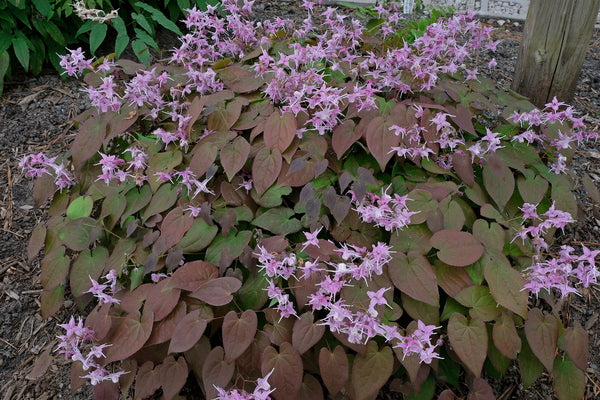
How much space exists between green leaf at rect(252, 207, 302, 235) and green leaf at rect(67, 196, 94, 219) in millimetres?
692

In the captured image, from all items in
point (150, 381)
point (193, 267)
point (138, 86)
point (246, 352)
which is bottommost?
point (150, 381)

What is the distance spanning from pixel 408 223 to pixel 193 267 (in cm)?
71

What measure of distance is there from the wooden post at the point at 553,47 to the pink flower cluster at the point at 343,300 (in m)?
Answer: 1.60

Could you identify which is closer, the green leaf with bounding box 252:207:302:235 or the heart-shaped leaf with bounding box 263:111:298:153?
the green leaf with bounding box 252:207:302:235

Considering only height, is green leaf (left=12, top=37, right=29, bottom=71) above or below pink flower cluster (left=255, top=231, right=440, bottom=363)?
above

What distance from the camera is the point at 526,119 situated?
207 cm

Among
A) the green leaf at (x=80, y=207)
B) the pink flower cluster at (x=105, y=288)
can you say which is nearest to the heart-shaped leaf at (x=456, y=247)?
the pink flower cluster at (x=105, y=288)

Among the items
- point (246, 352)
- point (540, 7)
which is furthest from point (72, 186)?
point (540, 7)

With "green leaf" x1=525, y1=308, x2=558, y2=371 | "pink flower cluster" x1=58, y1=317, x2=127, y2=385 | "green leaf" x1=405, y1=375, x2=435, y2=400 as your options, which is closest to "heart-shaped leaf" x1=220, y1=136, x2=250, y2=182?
"pink flower cluster" x1=58, y1=317, x2=127, y2=385

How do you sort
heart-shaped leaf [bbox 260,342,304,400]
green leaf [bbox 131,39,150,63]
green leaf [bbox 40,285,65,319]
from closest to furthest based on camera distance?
heart-shaped leaf [bbox 260,342,304,400]
green leaf [bbox 40,285,65,319]
green leaf [bbox 131,39,150,63]

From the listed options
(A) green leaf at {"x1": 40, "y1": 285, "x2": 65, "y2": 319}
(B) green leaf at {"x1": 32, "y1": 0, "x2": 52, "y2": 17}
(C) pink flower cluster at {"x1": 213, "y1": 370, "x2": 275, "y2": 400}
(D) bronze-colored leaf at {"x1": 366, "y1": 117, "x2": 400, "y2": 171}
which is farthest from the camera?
(B) green leaf at {"x1": 32, "y1": 0, "x2": 52, "y2": 17}

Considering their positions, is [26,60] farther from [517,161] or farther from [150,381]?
[517,161]

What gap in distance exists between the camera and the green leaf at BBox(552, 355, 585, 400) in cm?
168

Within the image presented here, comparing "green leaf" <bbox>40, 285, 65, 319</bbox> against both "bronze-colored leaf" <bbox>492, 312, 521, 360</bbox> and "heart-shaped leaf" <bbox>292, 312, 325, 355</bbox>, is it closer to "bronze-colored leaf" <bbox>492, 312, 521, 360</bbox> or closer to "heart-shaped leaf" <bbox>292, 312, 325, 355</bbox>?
"heart-shaped leaf" <bbox>292, 312, 325, 355</bbox>
